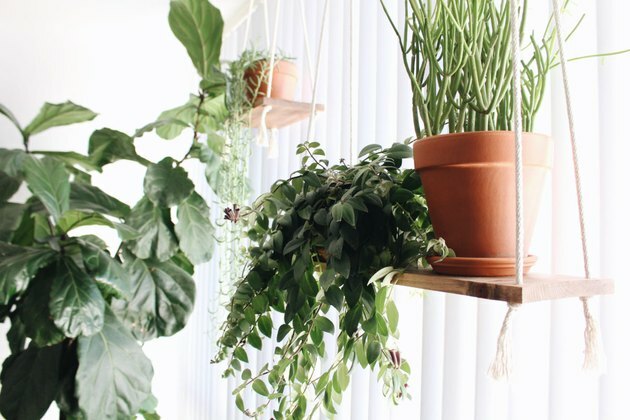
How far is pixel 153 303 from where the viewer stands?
0.98 metres

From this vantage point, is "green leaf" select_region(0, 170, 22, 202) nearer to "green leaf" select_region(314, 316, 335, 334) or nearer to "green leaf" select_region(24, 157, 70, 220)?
"green leaf" select_region(24, 157, 70, 220)

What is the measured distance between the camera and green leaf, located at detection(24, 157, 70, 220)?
2.60ft

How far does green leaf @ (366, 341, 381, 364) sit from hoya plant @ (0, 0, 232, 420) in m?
0.46

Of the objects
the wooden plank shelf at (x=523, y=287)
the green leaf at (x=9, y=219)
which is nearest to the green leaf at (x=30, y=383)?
the green leaf at (x=9, y=219)

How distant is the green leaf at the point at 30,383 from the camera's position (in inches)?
35.5

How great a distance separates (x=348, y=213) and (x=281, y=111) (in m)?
0.86

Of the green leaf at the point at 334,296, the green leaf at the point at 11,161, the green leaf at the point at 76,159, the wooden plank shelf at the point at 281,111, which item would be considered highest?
the wooden plank shelf at the point at 281,111

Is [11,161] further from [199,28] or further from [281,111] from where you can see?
[281,111]

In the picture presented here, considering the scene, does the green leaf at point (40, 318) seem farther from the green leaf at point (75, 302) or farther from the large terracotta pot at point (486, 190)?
the large terracotta pot at point (486, 190)

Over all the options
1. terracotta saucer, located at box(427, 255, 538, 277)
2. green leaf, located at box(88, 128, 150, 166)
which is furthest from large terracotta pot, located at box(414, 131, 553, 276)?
green leaf, located at box(88, 128, 150, 166)

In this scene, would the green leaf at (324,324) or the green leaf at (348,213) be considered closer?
the green leaf at (348,213)

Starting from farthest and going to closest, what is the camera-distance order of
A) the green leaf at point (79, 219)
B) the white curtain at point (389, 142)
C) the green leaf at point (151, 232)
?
1. the green leaf at point (79, 219)
2. the green leaf at point (151, 232)
3. the white curtain at point (389, 142)

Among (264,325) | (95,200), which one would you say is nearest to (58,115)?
(95,200)

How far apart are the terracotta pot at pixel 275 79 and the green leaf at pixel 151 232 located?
0.56 m
